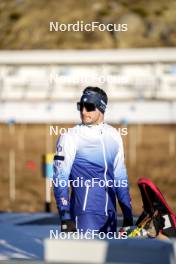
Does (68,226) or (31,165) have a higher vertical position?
(31,165)

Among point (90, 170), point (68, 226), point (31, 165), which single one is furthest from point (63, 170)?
point (31, 165)

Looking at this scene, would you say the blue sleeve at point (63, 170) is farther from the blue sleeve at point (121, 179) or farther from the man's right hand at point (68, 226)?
the blue sleeve at point (121, 179)

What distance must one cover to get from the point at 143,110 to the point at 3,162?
6.05m

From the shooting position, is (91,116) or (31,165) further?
(31,165)

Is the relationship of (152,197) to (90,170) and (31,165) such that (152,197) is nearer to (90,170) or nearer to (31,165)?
(90,170)

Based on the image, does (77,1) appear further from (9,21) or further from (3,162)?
(3,162)

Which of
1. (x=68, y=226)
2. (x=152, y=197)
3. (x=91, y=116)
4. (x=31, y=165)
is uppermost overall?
(x=91, y=116)

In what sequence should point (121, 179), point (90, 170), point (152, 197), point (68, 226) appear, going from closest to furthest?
point (68, 226), point (90, 170), point (121, 179), point (152, 197)

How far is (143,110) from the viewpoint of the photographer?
27531mm

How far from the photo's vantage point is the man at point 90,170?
651 centimetres

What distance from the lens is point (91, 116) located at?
6551mm

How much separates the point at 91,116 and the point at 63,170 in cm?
47

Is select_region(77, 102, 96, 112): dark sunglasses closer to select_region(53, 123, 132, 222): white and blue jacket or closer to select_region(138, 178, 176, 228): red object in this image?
select_region(53, 123, 132, 222): white and blue jacket

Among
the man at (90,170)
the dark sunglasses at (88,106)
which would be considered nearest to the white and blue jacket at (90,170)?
the man at (90,170)
